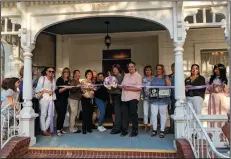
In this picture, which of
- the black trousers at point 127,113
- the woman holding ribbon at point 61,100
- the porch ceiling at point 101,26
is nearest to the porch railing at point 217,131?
the black trousers at point 127,113

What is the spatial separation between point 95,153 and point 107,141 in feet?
1.57

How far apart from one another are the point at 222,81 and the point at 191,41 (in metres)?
2.28

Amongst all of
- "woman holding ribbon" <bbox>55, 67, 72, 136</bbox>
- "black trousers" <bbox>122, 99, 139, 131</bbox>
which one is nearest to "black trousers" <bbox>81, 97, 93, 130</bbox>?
"woman holding ribbon" <bbox>55, 67, 72, 136</bbox>

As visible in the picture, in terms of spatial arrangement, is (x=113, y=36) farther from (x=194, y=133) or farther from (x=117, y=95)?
(x=194, y=133)

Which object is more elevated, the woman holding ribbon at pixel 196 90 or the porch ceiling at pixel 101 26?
the porch ceiling at pixel 101 26

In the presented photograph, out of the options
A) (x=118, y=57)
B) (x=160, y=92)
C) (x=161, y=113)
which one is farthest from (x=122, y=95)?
(x=118, y=57)

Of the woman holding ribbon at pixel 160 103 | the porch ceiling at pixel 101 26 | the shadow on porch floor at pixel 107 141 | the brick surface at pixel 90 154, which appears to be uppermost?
the porch ceiling at pixel 101 26

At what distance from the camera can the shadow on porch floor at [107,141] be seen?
5031 millimetres

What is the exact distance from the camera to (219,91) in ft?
18.9

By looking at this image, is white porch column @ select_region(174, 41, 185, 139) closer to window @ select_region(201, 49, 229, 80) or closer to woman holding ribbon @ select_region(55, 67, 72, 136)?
woman holding ribbon @ select_region(55, 67, 72, 136)

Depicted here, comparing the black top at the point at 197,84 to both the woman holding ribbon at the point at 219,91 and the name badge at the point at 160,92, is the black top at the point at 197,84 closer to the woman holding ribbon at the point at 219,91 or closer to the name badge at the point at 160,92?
the woman holding ribbon at the point at 219,91

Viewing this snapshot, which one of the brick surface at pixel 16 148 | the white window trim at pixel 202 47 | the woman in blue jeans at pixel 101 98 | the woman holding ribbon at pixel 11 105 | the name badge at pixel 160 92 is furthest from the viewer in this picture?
the white window trim at pixel 202 47

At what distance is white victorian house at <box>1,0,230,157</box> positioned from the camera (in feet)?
17.4

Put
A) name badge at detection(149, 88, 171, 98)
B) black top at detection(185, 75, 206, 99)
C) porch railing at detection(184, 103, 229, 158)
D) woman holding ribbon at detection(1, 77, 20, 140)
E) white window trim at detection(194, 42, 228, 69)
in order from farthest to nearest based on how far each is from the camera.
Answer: white window trim at detection(194, 42, 228, 69) < black top at detection(185, 75, 206, 99) < name badge at detection(149, 88, 171, 98) < woman holding ribbon at detection(1, 77, 20, 140) < porch railing at detection(184, 103, 229, 158)
